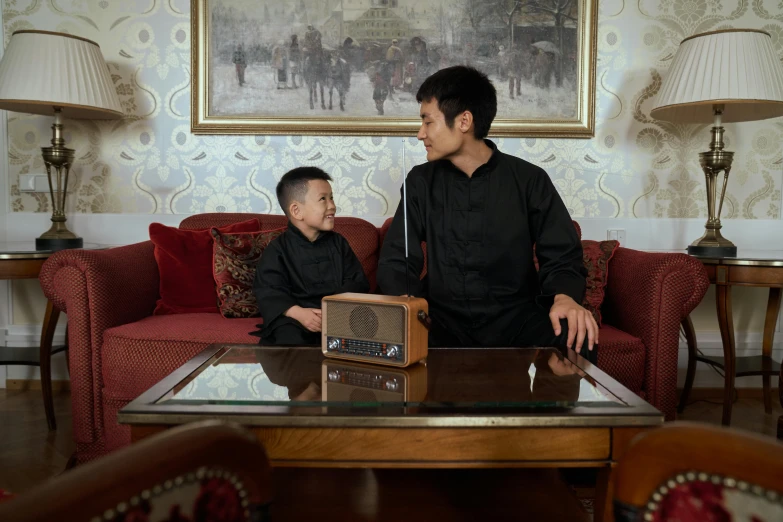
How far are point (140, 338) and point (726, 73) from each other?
2.49 metres

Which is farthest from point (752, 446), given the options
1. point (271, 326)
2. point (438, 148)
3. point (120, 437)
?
point (120, 437)

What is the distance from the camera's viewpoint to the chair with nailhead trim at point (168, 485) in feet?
1.30

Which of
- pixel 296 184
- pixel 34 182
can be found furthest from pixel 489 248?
pixel 34 182

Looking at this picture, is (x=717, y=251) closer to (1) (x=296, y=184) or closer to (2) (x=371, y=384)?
(1) (x=296, y=184)

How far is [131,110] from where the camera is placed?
118 inches

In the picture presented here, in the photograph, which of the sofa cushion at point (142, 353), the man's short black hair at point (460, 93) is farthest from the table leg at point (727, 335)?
the sofa cushion at point (142, 353)

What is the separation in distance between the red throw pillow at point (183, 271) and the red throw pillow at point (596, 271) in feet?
4.92

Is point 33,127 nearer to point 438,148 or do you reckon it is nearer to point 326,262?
point 326,262

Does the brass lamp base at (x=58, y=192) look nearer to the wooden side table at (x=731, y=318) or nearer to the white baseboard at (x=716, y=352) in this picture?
the wooden side table at (x=731, y=318)

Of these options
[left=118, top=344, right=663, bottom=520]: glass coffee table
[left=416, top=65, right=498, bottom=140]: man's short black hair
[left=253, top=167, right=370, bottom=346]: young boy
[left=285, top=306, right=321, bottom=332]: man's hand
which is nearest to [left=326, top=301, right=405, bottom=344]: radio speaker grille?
[left=118, top=344, right=663, bottom=520]: glass coffee table

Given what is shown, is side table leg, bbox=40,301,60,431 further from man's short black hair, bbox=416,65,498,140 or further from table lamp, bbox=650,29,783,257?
table lamp, bbox=650,29,783,257

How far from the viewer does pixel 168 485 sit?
48 cm

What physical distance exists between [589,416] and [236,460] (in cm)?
74

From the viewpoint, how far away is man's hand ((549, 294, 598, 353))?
164 centimetres
